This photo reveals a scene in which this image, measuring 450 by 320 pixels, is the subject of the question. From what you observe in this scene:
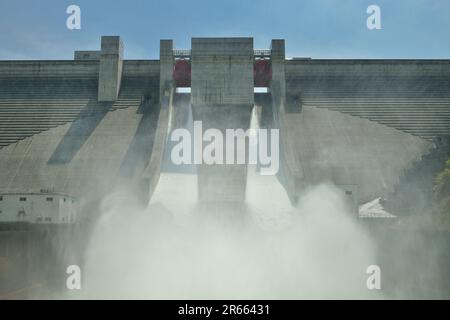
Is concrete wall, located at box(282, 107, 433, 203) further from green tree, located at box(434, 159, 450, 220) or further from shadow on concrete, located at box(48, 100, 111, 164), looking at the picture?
shadow on concrete, located at box(48, 100, 111, 164)

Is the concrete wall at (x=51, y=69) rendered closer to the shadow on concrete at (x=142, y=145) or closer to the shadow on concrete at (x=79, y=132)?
the shadow on concrete at (x=79, y=132)

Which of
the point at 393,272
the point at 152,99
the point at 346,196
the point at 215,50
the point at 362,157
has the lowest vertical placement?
the point at 393,272

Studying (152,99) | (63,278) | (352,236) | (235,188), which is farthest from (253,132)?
(63,278)

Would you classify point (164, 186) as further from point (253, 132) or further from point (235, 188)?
point (253, 132)

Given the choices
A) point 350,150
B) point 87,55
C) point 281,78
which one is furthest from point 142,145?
point 87,55

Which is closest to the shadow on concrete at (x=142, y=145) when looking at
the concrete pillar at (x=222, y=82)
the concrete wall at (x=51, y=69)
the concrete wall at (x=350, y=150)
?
the concrete pillar at (x=222, y=82)

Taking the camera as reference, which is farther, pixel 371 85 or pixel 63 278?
pixel 371 85

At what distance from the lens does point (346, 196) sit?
2967 cm

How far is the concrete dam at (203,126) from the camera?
101 ft

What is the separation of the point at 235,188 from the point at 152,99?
566 inches

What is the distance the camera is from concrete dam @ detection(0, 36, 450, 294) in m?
30.9

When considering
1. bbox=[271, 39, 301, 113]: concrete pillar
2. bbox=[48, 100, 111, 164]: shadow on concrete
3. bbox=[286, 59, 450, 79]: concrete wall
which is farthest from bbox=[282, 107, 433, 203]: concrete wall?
bbox=[48, 100, 111, 164]: shadow on concrete

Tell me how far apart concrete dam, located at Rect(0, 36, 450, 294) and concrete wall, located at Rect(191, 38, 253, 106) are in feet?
0.30

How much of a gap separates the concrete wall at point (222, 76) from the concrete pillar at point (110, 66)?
8031 mm
